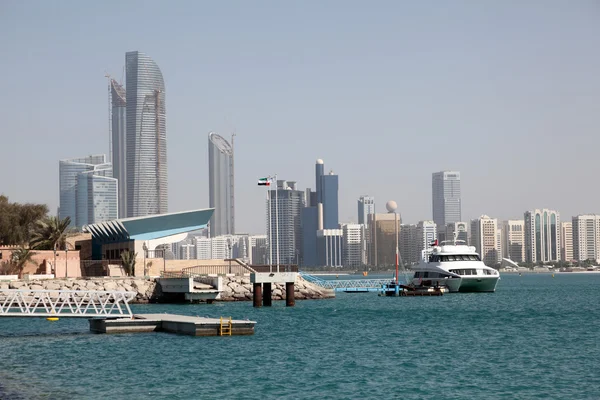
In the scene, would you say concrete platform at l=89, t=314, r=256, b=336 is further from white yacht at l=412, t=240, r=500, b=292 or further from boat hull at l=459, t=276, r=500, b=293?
boat hull at l=459, t=276, r=500, b=293

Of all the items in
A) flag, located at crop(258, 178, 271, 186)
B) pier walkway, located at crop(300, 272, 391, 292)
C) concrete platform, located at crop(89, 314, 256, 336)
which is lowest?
pier walkway, located at crop(300, 272, 391, 292)

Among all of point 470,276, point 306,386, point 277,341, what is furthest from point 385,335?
point 470,276

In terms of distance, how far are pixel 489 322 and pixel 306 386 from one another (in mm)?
27919

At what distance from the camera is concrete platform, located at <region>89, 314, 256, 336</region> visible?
152ft

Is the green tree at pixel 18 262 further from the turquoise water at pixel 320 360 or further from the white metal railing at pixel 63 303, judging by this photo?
the turquoise water at pixel 320 360

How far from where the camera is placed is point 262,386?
3178 cm

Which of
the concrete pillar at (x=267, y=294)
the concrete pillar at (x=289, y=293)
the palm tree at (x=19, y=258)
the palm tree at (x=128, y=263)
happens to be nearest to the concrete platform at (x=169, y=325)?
the concrete pillar at (x=267, y=294)

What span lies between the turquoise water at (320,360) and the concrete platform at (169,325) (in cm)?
73

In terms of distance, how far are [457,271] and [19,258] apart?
4234 centimetres

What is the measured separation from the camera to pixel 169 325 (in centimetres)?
4878

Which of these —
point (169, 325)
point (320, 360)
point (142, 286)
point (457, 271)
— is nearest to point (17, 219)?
point (142, 286)

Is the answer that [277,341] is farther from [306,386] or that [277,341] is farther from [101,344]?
[306,386]

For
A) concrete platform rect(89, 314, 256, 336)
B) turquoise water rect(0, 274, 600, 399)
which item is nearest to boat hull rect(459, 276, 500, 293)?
turquoise water rect(0, 274, 600, 399)

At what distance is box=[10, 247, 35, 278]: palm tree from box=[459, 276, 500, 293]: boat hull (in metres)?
42.0
